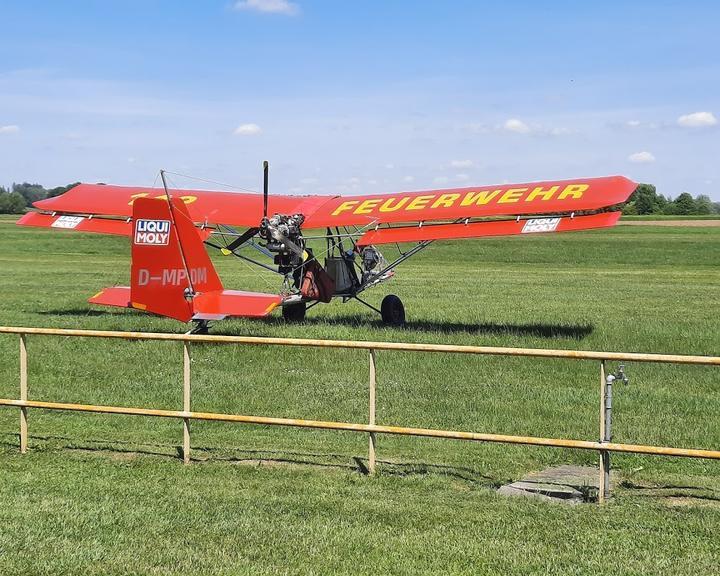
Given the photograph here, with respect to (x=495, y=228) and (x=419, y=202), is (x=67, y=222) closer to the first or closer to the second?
(x=419, y=202)

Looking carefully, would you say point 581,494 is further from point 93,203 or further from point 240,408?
point 93,203

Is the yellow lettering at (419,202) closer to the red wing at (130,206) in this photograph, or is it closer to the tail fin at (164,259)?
the red wing at (130,206)

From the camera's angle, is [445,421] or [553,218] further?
[553,218]

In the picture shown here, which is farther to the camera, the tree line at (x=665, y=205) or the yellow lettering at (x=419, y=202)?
the tree line at (x=665, y=205)

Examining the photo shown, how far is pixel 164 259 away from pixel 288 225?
4.33m

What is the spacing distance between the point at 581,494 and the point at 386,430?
1.54 meters

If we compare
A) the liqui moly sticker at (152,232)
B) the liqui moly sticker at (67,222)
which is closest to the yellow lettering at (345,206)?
the liqui moly sticker at (67,222)

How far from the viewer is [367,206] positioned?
21312mm

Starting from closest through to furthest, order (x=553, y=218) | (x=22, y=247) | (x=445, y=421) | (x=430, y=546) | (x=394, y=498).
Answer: (x=430, y=546) → (x=394, y=498) → (x=445, y=421) → (x=553, y=218) → (x=22, y=247)

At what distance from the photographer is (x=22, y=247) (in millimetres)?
55969

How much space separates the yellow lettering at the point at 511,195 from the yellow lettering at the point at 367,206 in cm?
290

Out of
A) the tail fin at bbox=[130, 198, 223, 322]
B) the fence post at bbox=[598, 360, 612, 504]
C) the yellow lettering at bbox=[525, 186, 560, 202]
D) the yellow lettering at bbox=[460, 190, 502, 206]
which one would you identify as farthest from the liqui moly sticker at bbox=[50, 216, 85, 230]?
the fence post at bbox=[598, 360, 612, 504]

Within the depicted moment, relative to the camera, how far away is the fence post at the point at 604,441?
23.5 ft

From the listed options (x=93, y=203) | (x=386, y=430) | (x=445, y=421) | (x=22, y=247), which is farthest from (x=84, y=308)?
(x=22, y=247)
